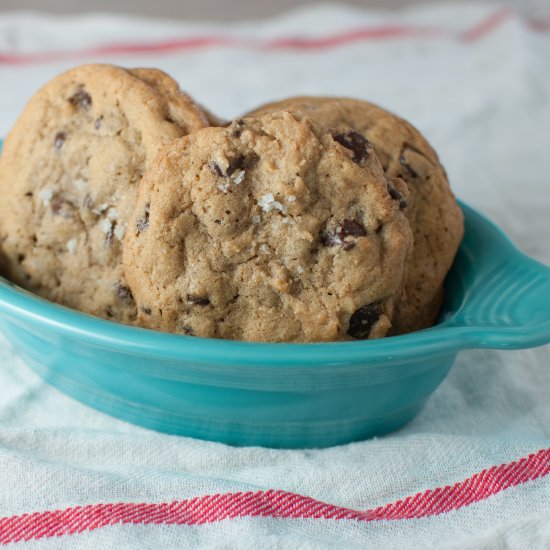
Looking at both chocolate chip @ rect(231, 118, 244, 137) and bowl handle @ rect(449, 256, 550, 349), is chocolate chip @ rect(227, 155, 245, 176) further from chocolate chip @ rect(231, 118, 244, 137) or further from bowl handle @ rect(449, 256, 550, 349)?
bowl handle @ rect(449, 256, 550, 349)

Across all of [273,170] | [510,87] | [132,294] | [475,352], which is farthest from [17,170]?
[510,87]

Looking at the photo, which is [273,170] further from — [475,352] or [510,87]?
[510,87]

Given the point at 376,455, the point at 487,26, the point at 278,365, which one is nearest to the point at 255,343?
the point at 278,365

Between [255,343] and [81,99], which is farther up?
[81,99]

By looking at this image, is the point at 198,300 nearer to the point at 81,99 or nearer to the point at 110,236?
the point at 110,236

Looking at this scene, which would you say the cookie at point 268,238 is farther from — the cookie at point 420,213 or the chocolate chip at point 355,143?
the cookie at point 420,213
